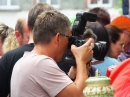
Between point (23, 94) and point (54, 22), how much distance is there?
508 millimetres

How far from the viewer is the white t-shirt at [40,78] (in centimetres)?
328

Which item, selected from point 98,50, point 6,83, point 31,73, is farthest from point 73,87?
point 6,83

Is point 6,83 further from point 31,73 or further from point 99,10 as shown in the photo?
point 99,10

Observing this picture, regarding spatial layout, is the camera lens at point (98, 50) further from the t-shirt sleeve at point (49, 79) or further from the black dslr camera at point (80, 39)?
the t-shirt sleeve at point (49, 79)

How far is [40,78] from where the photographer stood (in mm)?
3281

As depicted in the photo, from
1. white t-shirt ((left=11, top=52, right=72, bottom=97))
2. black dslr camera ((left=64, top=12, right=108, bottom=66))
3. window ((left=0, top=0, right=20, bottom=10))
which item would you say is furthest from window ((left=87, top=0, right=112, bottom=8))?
white t-shirt ((left=11, top=52, right=72, bottom=97))

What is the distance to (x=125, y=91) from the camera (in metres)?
2.82

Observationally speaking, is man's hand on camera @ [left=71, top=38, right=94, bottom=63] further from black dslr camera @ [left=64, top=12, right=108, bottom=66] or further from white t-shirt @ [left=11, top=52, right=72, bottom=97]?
white t-shirt @ [left=11, top=52, right=72, bottom=97]

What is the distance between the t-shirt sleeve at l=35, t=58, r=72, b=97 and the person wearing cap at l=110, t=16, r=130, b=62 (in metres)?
2.26

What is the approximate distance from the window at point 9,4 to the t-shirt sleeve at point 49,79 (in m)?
15.2

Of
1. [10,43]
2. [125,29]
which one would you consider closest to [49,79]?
[10,43]

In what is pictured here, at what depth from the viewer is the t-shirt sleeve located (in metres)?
3.28

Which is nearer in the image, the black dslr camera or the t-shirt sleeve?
the t-shirt sleeve

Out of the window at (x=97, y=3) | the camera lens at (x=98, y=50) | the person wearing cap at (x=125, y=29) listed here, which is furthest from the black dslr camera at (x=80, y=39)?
the window at (x=97, y=3)
